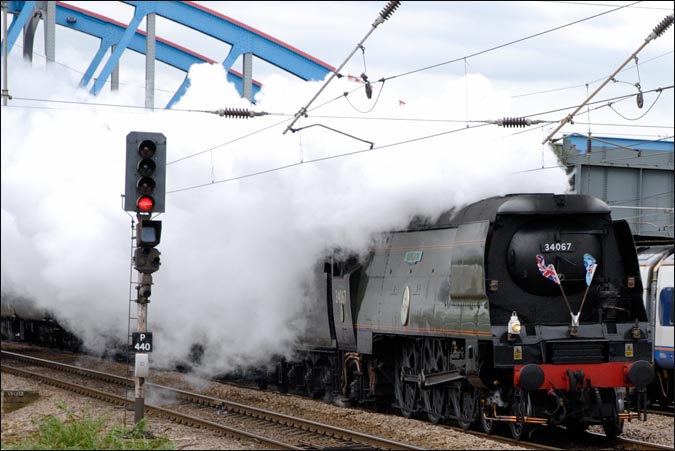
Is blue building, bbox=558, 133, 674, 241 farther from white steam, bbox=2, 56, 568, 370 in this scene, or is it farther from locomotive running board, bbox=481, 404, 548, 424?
locomotive running board, bbox=481, 404, 548, 424

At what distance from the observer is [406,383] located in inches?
683

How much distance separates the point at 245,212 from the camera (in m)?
20.4

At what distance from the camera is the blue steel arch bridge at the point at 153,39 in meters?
26.3

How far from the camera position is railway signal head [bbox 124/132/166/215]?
13695 millimetres

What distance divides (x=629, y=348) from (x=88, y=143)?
45.6 ft

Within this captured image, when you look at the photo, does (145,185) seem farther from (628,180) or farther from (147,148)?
(628,180)

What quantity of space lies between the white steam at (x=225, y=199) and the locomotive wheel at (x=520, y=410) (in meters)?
3.11

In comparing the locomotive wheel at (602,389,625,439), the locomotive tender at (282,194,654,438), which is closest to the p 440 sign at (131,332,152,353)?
the locomotive tender at (282,194,654,438)

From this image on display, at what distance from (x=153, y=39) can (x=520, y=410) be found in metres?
16.1

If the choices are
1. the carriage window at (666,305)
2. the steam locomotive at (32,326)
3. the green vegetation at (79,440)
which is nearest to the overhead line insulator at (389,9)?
the green vegetation at (79,440)

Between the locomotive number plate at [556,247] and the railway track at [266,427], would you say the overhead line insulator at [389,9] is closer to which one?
the locomotive number plate at [556,247]

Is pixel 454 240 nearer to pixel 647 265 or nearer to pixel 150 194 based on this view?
pixel 150 194

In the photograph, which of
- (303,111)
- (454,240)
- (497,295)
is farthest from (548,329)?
(303,111)

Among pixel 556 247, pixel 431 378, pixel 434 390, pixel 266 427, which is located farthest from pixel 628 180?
pixel 266 427
